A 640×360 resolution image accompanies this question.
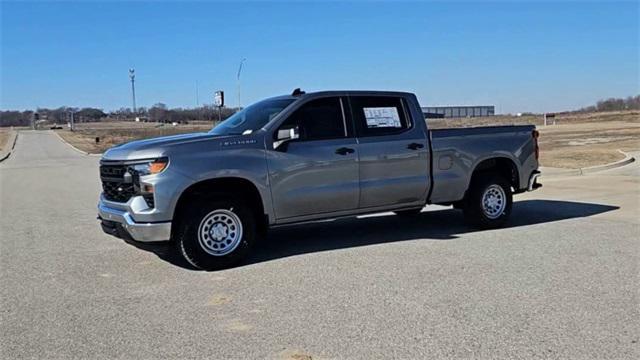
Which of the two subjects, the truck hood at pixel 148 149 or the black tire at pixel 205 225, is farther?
the black tire at pixel 205 225

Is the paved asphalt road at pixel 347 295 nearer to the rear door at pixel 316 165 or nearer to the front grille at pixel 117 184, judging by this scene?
the rear door at pixel 316 165

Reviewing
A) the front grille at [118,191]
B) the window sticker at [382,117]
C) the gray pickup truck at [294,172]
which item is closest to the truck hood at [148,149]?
the gray pickup truck at [294,172]

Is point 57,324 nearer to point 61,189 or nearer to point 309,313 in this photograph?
point 309,313

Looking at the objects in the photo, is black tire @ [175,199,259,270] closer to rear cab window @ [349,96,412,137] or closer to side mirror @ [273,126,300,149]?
side mirror @ [273,126,300,149]

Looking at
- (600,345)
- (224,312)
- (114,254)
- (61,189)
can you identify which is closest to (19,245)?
(114,254)

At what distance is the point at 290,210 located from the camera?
23.6 ft

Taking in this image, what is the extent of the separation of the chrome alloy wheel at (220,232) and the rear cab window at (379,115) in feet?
6.52

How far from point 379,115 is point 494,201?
2.27 metres

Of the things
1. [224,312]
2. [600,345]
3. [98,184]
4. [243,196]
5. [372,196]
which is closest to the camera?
[600,345]

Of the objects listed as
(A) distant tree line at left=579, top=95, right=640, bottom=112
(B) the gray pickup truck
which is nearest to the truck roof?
(B) the gray pickup truck

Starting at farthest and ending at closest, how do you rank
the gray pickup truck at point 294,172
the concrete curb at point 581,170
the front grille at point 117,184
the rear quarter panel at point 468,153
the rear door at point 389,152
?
1. the concrete curb at point 581,170
2. the rear quarter panel at point 468,153
3. the rear door at point 389,152
4. the front grille at point 117,184
5. the gray pickup truck at point 294,172

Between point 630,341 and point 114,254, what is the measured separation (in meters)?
5.91

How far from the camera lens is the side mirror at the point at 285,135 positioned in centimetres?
702

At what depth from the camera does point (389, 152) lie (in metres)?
7.82
